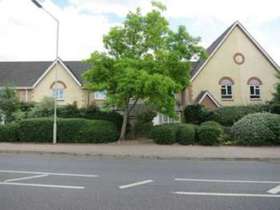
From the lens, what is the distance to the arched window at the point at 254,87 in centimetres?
3188

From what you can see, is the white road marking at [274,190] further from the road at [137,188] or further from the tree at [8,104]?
the tree at [8,104]

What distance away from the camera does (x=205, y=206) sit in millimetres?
6086

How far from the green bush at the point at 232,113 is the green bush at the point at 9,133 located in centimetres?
1548

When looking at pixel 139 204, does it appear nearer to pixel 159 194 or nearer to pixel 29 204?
pixel 159 194

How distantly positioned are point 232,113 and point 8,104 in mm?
19003

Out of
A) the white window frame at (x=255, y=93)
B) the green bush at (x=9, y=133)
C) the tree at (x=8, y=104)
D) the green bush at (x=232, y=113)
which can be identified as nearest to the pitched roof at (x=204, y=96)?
the green bush at (x=232, y=113)

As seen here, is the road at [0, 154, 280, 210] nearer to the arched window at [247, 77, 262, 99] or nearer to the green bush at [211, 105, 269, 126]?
the green bush at [211, 105, 269, 126]

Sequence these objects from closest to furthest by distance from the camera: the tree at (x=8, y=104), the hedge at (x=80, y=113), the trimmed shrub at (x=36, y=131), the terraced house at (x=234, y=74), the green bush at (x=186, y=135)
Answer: the green bush at (x=186, y=135), the trimmed shrub at (x=36, y=131), the hedge at (x=80, y=113), the tree at (x=8, y=104), the terraced house at (x=234, y=74)

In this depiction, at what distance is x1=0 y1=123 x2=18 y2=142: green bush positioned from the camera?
21578 mm

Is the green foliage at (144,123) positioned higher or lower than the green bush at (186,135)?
higher

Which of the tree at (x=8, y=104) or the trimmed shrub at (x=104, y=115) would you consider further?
the tree at (x=8, y=104)

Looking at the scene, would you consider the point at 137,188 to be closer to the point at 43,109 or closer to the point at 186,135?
the point at 186,135

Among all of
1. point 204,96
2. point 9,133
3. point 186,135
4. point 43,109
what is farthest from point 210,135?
point 43,109

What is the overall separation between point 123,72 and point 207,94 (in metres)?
12.5
